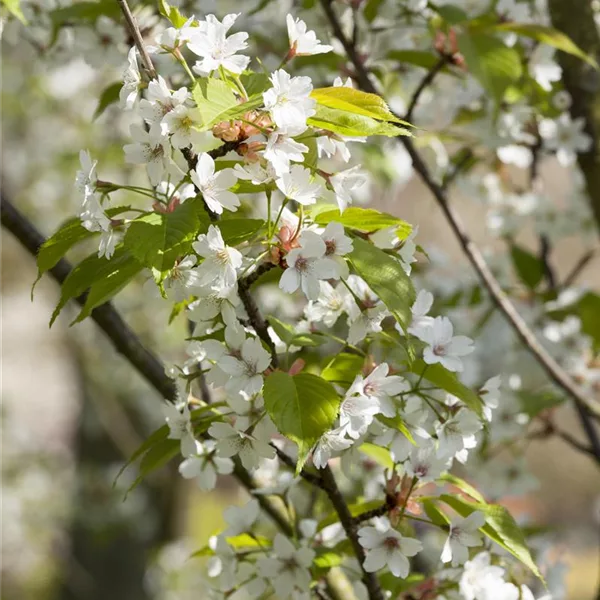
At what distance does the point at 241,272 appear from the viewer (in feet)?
2.95

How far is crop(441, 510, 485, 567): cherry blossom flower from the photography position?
101 centimetres

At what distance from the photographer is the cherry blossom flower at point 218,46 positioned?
0.86m

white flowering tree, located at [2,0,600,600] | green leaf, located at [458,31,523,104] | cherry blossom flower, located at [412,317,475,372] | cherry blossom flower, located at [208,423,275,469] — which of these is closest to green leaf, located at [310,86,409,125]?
white flowering tree, located at [2,0,600,600]

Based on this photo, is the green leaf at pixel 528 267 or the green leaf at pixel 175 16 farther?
the green leaf at pixel 528 267

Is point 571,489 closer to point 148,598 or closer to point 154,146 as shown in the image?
point 148,598

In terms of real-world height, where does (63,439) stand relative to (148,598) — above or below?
below

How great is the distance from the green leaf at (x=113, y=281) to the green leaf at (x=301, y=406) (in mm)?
169

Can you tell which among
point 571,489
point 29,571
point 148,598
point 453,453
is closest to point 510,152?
point 453,453

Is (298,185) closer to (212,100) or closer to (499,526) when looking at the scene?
(212,100)

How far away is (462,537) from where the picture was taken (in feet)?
3.39

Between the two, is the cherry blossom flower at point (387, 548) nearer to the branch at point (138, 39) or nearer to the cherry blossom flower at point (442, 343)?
the cherry blossom flower at point (442, 343)

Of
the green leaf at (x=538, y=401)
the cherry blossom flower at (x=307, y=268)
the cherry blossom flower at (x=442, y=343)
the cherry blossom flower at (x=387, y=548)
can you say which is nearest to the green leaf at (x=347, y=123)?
the cherry blossom flower at (x=307, y=268)

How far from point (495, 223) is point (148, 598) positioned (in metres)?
4.64

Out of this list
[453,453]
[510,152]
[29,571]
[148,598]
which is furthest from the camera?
[29,571]
